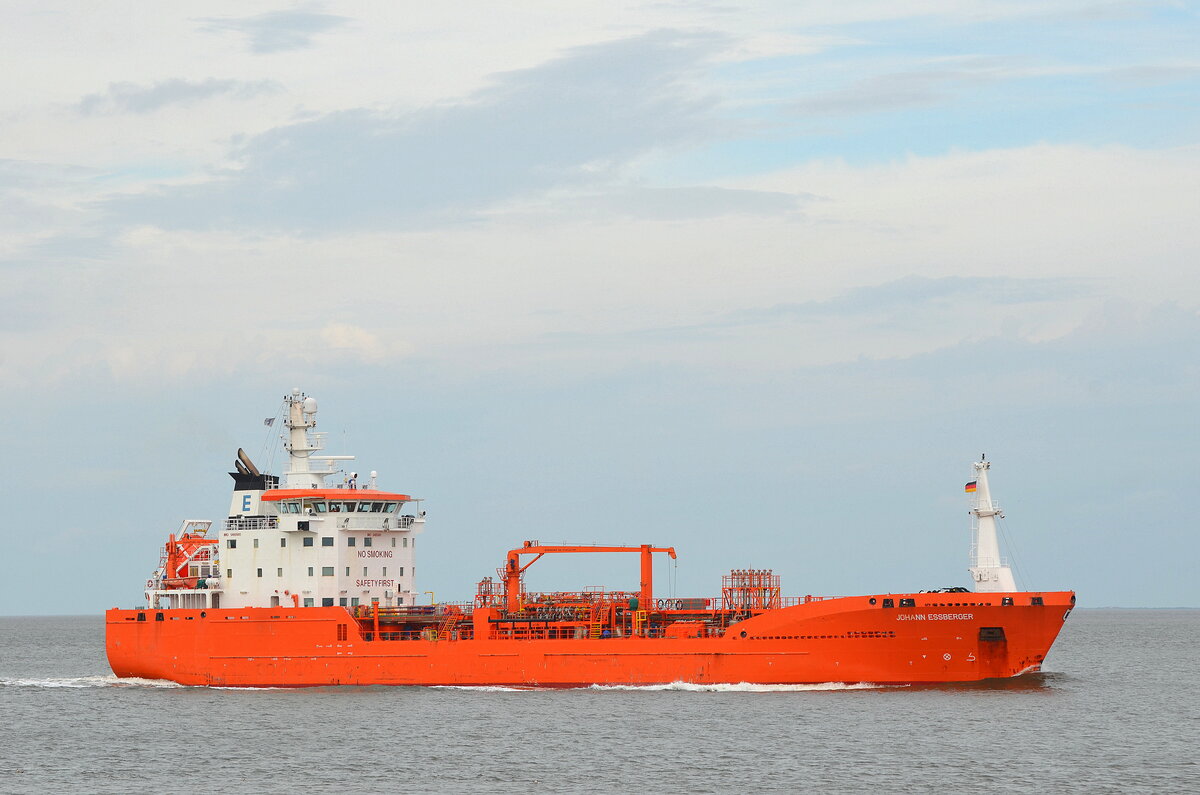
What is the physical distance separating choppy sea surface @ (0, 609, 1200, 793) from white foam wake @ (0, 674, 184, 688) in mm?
354

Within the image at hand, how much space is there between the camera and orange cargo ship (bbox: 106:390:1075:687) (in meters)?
38.1

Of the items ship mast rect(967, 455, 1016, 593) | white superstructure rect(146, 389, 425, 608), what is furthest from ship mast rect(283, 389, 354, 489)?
ship mast rect(967, 455, 1016, 593)

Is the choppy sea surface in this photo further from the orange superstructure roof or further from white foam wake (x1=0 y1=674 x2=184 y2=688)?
the orange superstructure roof

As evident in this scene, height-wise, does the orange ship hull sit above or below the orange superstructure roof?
below

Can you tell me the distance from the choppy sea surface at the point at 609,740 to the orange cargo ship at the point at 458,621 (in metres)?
0.66

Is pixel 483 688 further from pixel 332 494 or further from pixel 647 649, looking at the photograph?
pixel 332 494

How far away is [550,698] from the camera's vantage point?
3925 cm

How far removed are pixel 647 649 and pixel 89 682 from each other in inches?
839

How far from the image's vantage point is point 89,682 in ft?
162

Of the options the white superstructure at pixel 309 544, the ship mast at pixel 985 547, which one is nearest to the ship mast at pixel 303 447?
the white superstructure at pixel 309 544

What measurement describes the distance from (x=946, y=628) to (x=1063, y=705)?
4015 millimetres

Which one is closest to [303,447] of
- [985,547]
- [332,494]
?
[332,494]

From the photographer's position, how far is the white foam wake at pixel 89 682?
44.4 m

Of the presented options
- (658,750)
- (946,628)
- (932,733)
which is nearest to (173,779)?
(658,750)
